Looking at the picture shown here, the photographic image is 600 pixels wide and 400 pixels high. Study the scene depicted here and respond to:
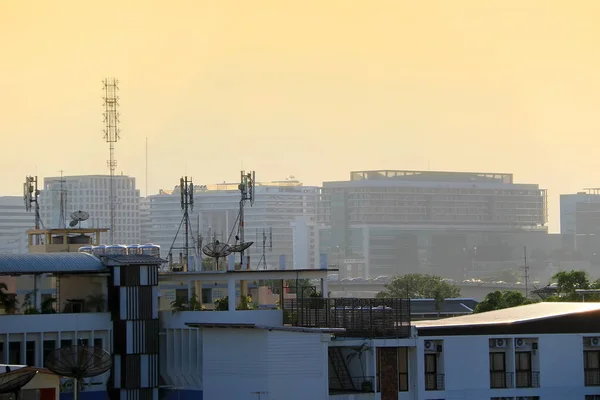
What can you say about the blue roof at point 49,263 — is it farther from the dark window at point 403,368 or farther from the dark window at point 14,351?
the dark window at point 403,368

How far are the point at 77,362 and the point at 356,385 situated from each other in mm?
8739

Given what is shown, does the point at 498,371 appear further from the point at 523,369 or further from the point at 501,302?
the point at 501,302

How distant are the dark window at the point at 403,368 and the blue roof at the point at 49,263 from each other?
11253 millimetres

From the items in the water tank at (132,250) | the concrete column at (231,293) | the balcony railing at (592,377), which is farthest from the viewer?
the water tank at (132,250)

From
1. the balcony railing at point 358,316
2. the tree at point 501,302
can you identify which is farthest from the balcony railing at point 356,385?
the tree at point 501,302

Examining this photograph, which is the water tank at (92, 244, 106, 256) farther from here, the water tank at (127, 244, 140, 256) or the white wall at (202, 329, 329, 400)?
the white wall at (202, 329, 329, 400)

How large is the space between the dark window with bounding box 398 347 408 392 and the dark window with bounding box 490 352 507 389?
280 cm

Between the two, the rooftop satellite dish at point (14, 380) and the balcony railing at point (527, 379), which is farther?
the balcony railing at point (527, 379)

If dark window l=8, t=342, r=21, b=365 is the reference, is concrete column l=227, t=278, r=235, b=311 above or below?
above

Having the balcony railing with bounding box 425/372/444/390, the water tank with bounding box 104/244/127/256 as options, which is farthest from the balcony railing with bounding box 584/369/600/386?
the water tank with bounding box 104/244/127/256

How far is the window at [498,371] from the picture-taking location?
5022 cm

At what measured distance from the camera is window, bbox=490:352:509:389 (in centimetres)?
5022

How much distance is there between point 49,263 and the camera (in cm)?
5416

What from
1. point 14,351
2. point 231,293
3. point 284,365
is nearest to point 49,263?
point 14,351
